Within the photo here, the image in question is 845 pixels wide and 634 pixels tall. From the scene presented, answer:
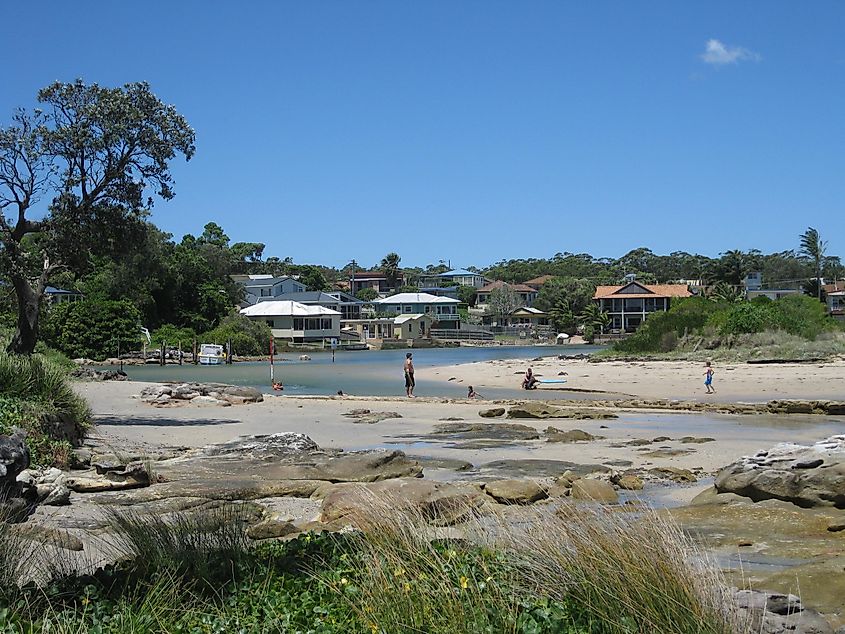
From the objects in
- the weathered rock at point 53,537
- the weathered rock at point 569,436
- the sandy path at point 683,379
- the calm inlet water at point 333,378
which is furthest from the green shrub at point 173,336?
the weathered rock at point 53,537

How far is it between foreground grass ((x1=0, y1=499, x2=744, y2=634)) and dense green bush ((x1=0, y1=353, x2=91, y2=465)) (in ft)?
23.9

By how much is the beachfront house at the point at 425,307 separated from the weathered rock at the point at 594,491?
106 metres

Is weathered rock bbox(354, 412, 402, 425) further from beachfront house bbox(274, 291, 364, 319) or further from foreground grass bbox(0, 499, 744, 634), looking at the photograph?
beachfront house bbox(274, 291, 364, 319)

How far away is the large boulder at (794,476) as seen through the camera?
10.7 m

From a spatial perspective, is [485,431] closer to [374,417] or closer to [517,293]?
[374,417]

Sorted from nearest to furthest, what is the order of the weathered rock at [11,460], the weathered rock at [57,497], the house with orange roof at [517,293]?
the weathered rock at [11,460]
the weathered rock at [57,497]
the house with orange roof at [517,293]

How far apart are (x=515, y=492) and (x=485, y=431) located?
1070 cm

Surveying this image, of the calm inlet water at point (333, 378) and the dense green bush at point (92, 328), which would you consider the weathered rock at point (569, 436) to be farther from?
the dense green bush at point (92, 328)

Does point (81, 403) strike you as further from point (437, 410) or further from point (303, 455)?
point (437, 410)

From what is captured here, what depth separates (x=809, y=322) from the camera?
5559 cm

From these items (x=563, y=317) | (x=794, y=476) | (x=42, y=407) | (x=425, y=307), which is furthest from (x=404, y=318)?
(x=794, y=476)

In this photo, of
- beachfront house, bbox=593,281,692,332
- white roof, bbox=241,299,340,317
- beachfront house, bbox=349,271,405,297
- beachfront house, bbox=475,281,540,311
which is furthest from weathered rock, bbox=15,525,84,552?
beachfront house, bbox=349,271,405,297

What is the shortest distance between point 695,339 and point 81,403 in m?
47.7

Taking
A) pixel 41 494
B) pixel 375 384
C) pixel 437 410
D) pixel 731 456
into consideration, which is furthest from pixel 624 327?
pixel 41 494
